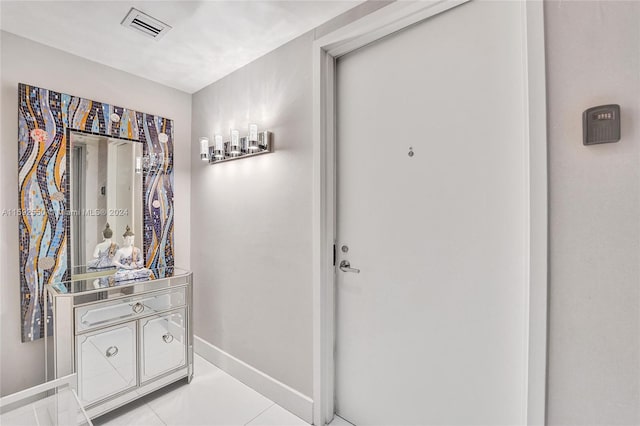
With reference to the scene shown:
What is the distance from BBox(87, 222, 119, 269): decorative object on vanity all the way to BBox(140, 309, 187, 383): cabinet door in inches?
22.9

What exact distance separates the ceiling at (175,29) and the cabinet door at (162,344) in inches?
73.8

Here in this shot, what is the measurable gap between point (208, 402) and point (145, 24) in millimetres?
2445

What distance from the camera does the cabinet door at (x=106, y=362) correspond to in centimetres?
172

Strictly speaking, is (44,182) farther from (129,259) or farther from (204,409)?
(204,409)

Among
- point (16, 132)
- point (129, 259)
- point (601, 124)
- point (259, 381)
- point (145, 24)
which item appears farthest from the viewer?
point (129, 259)

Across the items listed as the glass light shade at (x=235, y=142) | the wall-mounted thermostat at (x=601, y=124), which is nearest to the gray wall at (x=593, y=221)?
the wall-mounted thermostat at (x=601, y=124)

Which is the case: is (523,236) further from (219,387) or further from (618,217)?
(219,387)

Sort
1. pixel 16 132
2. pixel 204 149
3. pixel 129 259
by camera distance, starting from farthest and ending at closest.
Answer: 1. pixel 204 149
2. pixel 129 259
3. pixel 16 132

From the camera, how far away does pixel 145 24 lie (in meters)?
1.75

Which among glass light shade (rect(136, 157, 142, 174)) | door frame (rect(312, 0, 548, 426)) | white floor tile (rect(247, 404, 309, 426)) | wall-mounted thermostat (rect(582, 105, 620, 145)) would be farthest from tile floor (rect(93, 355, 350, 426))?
wall-mounted thermostat (rect(582, 105, 620, 145))

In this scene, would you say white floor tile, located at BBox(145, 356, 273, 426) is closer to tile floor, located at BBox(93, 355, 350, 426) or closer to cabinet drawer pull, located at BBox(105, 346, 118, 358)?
tile floor, located at BBox(93, 355, 350, 426)

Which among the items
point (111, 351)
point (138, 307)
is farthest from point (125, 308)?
point (111, 351)

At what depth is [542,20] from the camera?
1.04 meters

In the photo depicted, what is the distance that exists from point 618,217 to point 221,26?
2125 mm
